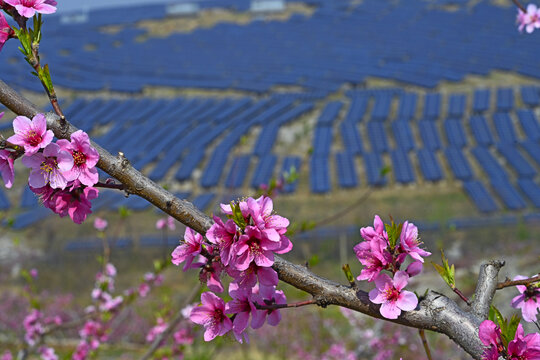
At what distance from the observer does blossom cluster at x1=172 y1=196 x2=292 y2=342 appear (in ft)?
3.46

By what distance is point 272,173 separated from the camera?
16.7 meters

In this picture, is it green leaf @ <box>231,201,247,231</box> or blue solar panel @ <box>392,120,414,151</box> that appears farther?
blue solar panel @ <box>392,120,414,151</box>

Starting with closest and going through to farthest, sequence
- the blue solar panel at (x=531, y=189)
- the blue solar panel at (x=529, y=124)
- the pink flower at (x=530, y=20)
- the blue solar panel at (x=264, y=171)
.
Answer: the pink flower at (x=530, y=20) < the blue solar panel at (x=531, y=189) < the blue solar panel at (x=264, y=171) < the blue solar panel at (x=529, y=124)

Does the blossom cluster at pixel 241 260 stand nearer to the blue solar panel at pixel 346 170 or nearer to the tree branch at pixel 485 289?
the tree branch at pixel 485 289

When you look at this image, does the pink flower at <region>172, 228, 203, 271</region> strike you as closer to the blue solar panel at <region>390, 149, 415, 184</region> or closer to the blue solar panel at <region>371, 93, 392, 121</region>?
the blue solar panel at <region>390, 149, 415, 184</region>

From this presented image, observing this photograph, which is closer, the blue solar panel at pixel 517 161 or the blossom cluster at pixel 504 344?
the blossom cluster at pixel 504 344

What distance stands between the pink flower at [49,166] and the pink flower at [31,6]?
368mm

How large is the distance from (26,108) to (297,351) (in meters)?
6.93

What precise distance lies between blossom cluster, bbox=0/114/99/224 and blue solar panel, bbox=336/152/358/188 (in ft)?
49.2

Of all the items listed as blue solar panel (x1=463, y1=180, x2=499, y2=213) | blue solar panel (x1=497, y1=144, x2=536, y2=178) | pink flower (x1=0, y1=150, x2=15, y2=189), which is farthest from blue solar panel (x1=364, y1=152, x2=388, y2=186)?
pink flower (x1=0, y1=150, x2=15, y2=189)

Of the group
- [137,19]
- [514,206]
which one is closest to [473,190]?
[514,206]

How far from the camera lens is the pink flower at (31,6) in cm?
117

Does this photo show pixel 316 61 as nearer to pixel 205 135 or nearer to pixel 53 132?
pixel 205 135

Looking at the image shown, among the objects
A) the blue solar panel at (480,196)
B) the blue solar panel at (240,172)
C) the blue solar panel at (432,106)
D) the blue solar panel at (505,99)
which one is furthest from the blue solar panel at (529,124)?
the blue solar panel at (240,172)
